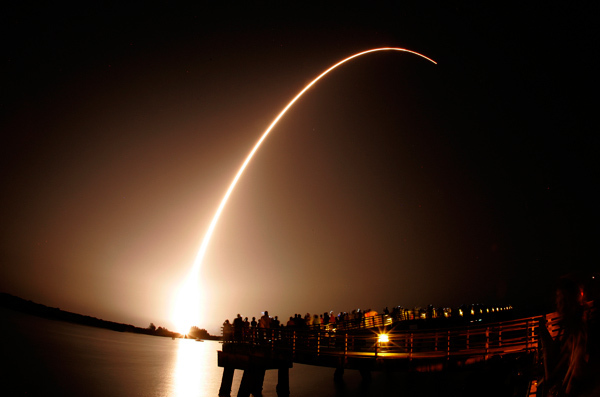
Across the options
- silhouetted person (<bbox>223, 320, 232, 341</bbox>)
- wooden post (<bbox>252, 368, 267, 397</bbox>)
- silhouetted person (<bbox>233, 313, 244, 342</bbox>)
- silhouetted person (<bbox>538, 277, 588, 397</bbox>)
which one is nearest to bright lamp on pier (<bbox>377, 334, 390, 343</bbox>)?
wooden post (<bbox>252, 368, 267, 397</bbox>)

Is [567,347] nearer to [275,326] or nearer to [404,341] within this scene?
[404,341]

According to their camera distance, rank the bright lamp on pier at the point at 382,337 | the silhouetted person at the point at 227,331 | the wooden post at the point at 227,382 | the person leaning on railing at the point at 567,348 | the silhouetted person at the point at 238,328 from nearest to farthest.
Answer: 1. the person leaning on railing at the point at 567,348
2. the bright lamp on pier at the point at 382,337
3. the silhouetted person at the point at 238,328
4. the silhouetted person at the point at 227,331
5. the wooden post at the point at 227,382

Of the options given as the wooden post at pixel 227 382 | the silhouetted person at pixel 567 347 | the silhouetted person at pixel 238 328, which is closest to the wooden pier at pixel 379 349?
the wooden post at pixel 227 382

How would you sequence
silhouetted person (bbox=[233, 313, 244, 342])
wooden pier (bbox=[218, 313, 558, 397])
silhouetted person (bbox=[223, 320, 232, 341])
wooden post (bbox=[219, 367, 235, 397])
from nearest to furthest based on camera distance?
wooden pier (bbox=[218, 313, 558, 397]) < silhouetted person (bbox=[233, 313, 244, 342]) < silhouetted person (bbox=[223, 320, 232, 341]) < wooden post (bbox=[219, 367, 235, 397])

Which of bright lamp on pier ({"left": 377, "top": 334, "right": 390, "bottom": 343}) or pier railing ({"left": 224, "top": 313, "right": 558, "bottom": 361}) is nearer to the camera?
pier railing ({"left": 224, "top": 313, "right": 558, "bottom": 361})

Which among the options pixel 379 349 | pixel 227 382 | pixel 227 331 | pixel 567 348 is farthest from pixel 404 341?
pixel 227 382

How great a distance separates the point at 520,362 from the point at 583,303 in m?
10.0

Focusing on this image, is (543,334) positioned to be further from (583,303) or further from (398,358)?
(398,358)

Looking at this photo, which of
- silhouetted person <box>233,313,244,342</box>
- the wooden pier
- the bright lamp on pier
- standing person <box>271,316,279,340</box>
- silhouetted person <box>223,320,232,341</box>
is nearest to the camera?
the wooden pier

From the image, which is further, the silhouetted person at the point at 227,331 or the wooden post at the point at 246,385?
the silhouetted person at the point at 227,331

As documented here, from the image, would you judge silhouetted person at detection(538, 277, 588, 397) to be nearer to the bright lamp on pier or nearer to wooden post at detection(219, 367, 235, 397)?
the bright lamp on pier

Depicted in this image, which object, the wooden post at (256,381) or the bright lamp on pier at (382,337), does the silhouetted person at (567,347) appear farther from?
the wooden post at (256,381)

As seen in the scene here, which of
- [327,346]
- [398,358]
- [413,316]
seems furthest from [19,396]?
[413,316]

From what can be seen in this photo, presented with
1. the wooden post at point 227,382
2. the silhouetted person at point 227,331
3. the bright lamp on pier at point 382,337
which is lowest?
the wooden post at point 227,382
